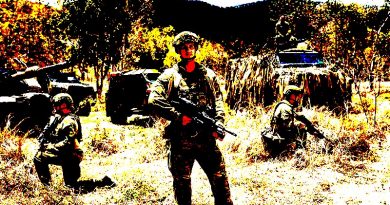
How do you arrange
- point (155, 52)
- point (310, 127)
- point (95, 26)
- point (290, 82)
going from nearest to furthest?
point (310, 127) < point (290, 82) < point (95, 26) < point (155, 52)

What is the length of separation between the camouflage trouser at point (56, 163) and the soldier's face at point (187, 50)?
7.88ft

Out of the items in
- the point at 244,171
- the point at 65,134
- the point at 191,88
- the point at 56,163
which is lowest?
the point at 244,171

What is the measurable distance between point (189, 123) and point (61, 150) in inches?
90.4

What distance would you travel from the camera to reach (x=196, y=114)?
135 inches

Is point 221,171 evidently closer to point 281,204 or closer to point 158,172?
point 281,204

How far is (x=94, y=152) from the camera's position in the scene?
734 cm

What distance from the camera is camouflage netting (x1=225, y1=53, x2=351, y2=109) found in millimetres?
9664

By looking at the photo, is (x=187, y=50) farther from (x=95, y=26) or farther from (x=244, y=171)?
(x=95, y=26)

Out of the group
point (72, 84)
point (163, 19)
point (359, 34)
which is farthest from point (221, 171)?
point (163, 19)

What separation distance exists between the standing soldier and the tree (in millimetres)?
10965

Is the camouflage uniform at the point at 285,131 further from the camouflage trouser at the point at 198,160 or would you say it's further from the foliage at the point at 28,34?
the foliage at the point at 28,34

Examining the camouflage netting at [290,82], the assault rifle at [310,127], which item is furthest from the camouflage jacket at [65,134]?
the camouflage netting at [290,82]

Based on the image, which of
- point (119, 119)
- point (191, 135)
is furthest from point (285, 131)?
point (119, 119)

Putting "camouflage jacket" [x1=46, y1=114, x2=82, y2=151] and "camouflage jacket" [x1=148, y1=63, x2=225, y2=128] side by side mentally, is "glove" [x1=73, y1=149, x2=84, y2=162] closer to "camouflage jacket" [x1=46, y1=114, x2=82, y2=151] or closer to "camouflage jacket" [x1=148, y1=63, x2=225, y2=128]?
"camouflage jacket" [x1=46, y1=114, x2=82, y2=151]
